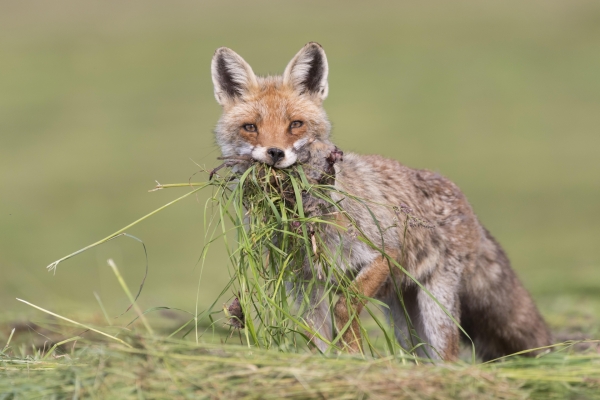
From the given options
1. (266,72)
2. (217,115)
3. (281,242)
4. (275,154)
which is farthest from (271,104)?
(217,115)

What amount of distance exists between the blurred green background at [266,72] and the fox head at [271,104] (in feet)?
12.8

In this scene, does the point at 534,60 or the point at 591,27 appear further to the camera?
the point at 591,27

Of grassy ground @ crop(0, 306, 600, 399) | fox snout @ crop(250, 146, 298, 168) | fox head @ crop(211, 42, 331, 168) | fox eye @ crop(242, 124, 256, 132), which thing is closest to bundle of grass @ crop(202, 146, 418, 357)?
fox snout @ crop(250, 146, 298, 168)

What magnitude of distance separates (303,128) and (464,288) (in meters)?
2.50

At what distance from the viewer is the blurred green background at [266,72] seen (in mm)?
17750

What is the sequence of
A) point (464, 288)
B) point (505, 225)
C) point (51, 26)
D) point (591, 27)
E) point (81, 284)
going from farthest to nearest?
point (51, 26)
point (591, 27)
point (505, 225)
point (81, 284)
point (464, 288)

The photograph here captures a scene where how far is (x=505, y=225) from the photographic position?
19734 mm

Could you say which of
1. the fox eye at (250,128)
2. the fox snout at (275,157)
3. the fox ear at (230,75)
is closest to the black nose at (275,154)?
the fox snout at (275,157)

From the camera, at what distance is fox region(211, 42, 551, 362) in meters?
6.34

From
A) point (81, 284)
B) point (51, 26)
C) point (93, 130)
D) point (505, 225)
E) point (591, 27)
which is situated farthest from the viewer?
point (51, 26)

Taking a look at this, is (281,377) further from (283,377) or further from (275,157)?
(275,157)

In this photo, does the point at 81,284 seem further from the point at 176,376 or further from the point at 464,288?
the point at 176,376

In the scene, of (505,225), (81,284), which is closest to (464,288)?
(81,284)

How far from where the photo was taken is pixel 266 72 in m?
14.9
